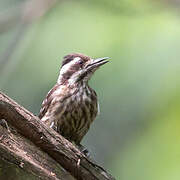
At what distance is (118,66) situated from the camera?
7.78m

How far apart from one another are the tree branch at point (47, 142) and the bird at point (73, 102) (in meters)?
0.88

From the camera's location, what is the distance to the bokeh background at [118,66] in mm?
6914

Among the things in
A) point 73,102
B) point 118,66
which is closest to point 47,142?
point 73,102

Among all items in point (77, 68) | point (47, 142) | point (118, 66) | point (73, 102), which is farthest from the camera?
point (118, 66)

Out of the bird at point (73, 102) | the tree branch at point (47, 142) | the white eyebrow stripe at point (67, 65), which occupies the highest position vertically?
the white eyebrow stripe at point (67, 65)

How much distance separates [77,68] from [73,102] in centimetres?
41

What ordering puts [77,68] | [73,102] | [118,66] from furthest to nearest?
[118,66] → [77,68] → [73,102]

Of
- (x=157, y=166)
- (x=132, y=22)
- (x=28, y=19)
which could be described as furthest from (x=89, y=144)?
(x=28, y=19)

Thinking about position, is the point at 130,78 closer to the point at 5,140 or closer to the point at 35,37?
the point at 35,37

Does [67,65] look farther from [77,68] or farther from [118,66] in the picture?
[118,66]

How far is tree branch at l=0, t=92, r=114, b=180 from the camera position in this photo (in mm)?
4922

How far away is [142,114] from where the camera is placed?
924cm

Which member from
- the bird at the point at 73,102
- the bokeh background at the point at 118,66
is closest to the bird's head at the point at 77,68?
the bird at the point at 73,102

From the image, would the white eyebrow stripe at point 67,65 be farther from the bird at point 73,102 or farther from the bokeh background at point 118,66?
the bokeh background at point 118,66
